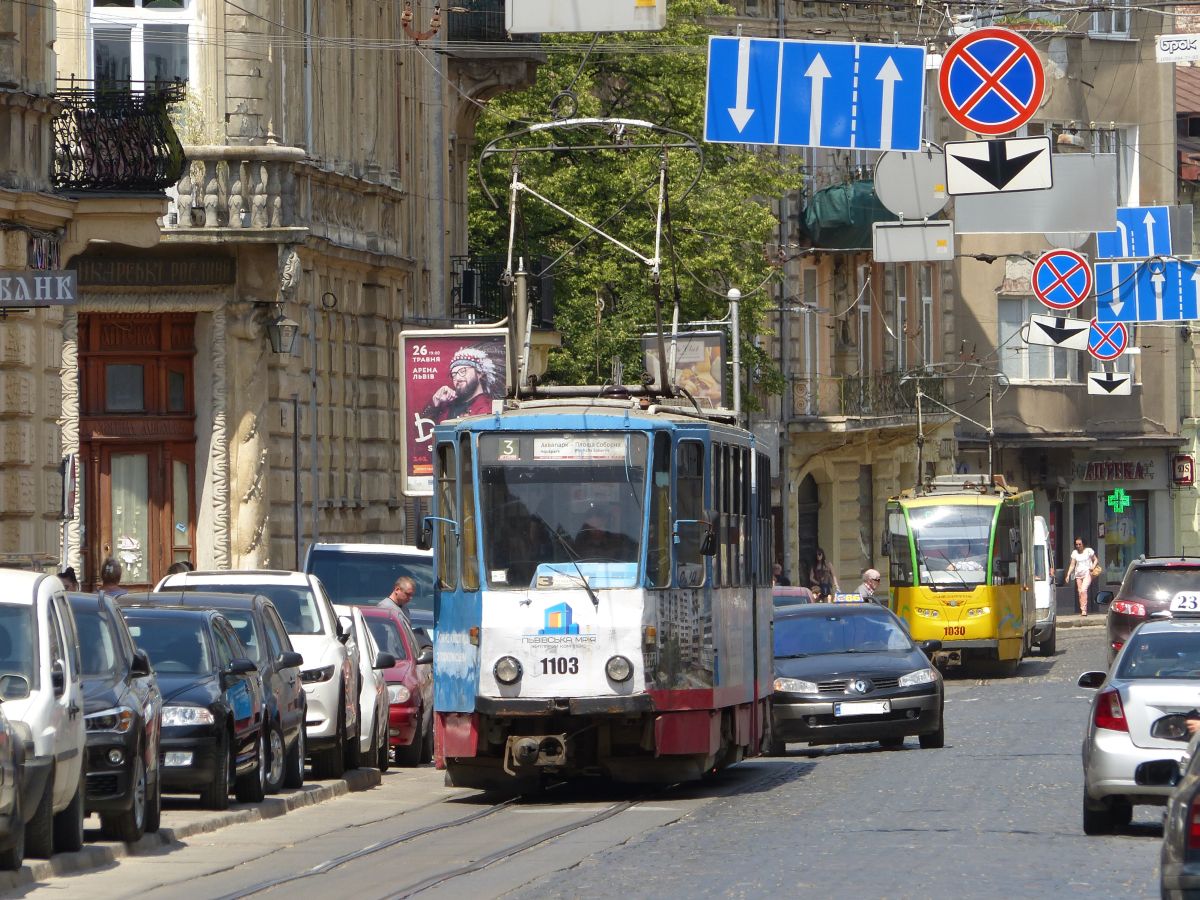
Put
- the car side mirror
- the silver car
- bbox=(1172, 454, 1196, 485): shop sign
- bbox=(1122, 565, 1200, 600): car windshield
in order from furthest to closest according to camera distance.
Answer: bbox=(1172, 454, 1196, 485): shop sign, bbox=(1122, 565, 1200, 600): car windshield, the car side mirror, the silver car

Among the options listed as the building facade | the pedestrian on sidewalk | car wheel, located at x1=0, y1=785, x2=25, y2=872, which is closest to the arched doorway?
the pedestrian on sidewalk

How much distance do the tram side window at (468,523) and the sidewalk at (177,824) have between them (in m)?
2.11

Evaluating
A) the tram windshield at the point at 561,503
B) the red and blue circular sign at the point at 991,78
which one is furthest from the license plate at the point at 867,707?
the tram windshield at the point at 561,503

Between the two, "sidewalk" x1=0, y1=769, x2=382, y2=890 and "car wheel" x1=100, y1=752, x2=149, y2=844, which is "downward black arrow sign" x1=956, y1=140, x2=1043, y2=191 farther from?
"car wheel" x1=100, y1=752, x2=149, y2=844

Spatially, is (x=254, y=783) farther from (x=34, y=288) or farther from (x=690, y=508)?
(x=34, y=288)

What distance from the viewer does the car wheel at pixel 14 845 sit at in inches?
536

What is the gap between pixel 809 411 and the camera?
6194cm

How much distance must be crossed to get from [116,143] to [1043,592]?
28170 millimetres

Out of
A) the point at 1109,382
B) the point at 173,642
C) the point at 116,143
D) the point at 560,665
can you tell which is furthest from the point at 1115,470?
the point at 173,642

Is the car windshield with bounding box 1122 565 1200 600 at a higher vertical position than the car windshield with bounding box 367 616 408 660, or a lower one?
higher

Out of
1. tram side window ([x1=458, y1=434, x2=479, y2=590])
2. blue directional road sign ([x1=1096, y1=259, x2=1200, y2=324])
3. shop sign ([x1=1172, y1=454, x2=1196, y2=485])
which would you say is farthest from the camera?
shop sign ([x1=1172, y1=454, x2=1196, y2=485])

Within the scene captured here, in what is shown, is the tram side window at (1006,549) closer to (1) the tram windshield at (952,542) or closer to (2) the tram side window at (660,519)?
(1) the tram windshield at (952,542)

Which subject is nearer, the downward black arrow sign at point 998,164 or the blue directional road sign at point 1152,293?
the downward black arrow sign at point 998,164

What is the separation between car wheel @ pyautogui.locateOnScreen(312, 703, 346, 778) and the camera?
2319cm
